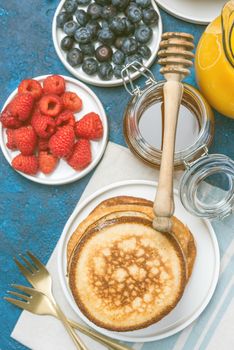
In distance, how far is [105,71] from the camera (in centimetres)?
127

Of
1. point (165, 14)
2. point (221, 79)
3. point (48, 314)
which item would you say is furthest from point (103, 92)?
point (48, 314)

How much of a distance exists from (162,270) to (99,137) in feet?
1.09

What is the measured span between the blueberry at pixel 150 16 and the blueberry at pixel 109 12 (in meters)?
0.07

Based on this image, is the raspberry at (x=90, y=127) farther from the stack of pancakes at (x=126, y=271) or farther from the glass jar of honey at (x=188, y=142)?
the stack of pancakes at (x=126, y=271)

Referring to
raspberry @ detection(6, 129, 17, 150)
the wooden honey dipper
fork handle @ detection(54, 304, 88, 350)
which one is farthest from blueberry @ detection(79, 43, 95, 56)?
fork handle @ detection(54, 304, 88, 350)

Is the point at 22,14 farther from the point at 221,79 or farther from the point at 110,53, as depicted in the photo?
the point at 221,79

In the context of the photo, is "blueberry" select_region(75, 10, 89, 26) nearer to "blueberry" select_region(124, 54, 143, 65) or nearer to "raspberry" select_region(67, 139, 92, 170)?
"blueberry" select_region(124, 54, 143, 65)

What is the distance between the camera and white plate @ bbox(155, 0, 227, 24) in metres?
1.26

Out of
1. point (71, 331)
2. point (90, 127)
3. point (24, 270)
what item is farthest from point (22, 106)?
point (71, 331)

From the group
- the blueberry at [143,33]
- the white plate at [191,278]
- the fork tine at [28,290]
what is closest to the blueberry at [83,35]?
the blueberry at [143,33]

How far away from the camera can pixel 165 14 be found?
1303 millimetres

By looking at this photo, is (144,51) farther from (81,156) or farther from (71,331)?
(71,331)

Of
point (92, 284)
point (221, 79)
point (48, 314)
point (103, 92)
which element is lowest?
point (48, 314)

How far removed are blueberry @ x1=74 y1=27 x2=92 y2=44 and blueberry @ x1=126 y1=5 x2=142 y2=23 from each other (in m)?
0.10
